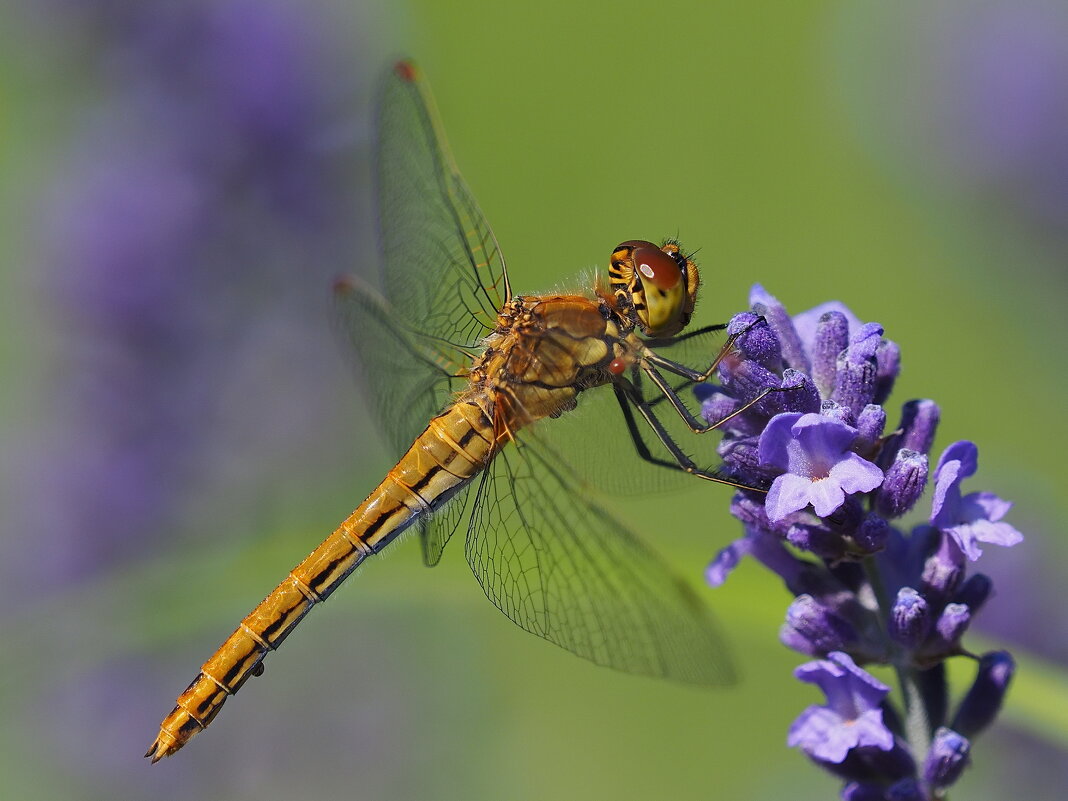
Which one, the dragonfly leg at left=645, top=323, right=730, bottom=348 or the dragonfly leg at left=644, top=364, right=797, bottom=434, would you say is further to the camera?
the dragonfly leg at left=645, top=323, right=730, bottom=348

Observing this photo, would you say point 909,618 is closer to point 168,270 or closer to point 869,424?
point 869,424

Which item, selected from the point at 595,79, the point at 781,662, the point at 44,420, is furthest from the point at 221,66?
the point at 781,662

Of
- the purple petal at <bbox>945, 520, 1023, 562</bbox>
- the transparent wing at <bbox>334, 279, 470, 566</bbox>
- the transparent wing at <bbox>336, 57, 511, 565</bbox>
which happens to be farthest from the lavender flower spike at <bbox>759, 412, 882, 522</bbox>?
the transparent wing at <bbox>336, 57, 511, 565</bbox>

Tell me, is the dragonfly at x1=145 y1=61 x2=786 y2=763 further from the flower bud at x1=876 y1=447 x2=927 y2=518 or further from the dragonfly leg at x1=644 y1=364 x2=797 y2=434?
the flower bud at x1=876 y1=447 x2=927 y2=518

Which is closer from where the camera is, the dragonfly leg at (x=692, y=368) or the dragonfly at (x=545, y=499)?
the dragonfly leg at (x=692, y=368)

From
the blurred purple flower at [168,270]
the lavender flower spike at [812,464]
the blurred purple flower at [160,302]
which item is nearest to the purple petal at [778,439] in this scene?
the lavender flower spike at [812,464]

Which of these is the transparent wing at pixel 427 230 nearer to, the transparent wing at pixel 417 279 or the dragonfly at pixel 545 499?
the transparent wing at pixel 417 279
